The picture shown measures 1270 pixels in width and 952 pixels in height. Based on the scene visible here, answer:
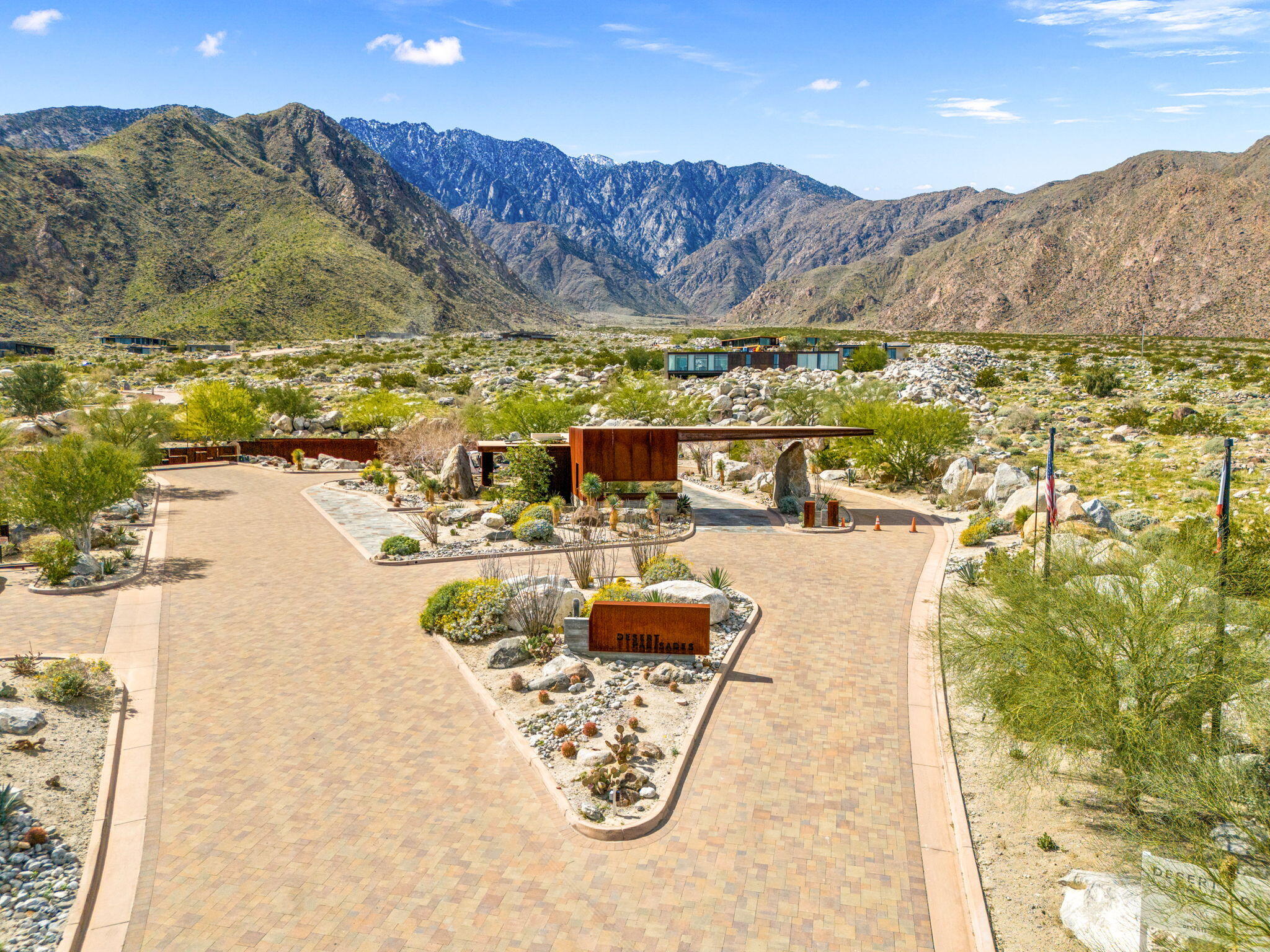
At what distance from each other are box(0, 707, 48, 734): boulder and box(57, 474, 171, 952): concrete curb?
3.18 ft

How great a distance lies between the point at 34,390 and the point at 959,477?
47951 mm

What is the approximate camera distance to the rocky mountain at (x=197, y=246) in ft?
327

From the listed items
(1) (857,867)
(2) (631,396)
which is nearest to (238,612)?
(1) (857,867)

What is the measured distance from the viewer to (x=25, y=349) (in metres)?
80.0

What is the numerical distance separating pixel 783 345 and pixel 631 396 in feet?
150

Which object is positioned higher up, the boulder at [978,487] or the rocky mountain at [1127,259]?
the rocky mountain at [1127,259]

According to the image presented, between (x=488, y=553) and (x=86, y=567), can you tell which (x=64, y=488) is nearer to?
(x=86, y=567)

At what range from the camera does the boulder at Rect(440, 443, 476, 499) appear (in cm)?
2817

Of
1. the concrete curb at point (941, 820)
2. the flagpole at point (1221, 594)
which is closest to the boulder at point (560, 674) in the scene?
the concrete curb at point (941, 820)

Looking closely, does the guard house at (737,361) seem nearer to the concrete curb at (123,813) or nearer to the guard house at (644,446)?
the guard house at (644,446)

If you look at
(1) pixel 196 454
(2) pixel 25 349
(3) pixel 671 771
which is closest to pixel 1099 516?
(3) pixel 671 771

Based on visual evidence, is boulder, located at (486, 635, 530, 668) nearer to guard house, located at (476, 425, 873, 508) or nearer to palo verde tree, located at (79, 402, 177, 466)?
guard house, located at (476, 425, 873, 508)

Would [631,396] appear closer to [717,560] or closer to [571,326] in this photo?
[717,560]

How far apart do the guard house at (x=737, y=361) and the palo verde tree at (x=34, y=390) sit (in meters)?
41.4
